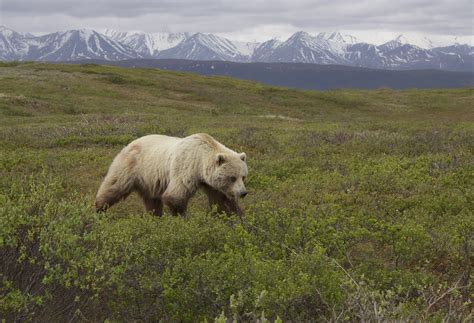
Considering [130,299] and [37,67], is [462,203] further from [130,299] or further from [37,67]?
[37,67]

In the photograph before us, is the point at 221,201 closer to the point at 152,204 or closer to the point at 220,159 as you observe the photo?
the point at 220,159

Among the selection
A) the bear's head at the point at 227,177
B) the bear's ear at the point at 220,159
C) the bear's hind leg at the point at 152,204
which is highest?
the bear's ear at the point at 220,159

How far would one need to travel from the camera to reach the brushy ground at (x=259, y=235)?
4.86 metres

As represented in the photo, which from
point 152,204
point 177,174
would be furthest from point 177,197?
point 152,204

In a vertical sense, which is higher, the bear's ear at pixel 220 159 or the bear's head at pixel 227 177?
the bear's ear at pixel 220 159

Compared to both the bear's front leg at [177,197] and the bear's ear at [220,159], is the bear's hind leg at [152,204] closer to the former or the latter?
the bear's front leg at [177,197]

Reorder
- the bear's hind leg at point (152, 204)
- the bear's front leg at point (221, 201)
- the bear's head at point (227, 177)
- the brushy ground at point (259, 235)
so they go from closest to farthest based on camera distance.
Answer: the brushy ground at point (259, 235), the bear's head at point (227, 177), the bear's front leg at point (221, 201), the bear's hind leg at point (152, 204)

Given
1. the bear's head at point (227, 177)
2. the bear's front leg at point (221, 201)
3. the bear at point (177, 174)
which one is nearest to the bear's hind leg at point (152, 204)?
the bear at point (177, 174)

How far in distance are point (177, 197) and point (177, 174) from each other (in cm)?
46

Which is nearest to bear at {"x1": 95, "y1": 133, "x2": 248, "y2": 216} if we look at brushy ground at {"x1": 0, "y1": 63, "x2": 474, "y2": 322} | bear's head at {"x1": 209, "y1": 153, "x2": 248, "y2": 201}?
bear's head at {"x1": 209, "y1": 153, "x2": 248, "y2": 201}

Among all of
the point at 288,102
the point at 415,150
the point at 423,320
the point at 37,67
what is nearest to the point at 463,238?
the point at 423,320

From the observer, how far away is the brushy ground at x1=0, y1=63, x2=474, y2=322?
4.86 metres

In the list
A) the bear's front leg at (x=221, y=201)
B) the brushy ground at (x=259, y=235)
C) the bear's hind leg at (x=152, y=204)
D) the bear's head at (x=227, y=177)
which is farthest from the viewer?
the bear's hind leg at (x=152, y=204)

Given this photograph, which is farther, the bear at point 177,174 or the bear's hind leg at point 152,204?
the bear's hind leg at point 152,204
